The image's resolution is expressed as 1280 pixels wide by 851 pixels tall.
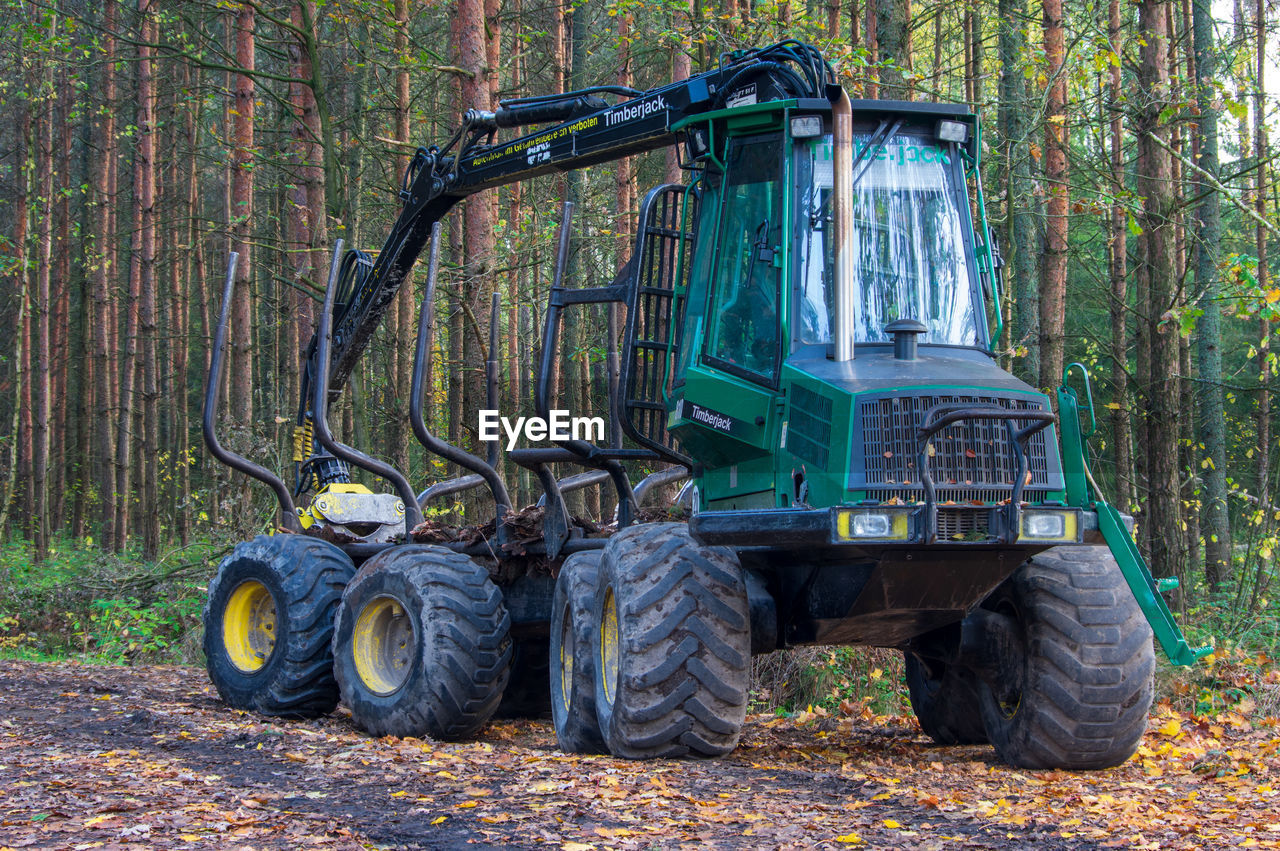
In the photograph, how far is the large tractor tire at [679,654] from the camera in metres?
6.56

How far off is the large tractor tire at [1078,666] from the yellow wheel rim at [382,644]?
160 inches

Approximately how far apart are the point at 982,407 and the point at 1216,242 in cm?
1542

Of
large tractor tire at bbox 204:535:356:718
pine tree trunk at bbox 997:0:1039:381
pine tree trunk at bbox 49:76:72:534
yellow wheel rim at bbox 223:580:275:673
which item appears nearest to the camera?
large tractor tire at bbox 204:535:356:718

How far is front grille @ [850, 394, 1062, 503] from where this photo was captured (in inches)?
233

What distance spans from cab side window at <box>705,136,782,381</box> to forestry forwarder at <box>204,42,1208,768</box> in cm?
2

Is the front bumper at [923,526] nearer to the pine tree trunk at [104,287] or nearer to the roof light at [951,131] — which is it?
the roof light at [951,131]

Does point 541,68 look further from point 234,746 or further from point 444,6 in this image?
point 234,746

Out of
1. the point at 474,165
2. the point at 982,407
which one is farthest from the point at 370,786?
the point at 474,165

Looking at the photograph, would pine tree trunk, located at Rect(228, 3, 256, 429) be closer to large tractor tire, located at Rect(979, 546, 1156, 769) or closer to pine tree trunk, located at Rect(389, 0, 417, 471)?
pine tree trunk, located at Rect(389, 0, 417, 471)

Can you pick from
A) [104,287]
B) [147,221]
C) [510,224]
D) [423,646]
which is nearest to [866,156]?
[423,646]

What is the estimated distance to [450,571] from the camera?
852 cm

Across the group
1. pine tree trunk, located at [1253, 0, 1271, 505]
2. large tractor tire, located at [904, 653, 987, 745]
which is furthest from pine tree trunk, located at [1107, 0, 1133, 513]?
large tractor tire, located at [904, 653, 987, 745]

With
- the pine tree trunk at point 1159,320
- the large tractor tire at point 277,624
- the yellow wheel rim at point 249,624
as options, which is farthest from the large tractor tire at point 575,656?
the pine tree trunk at point 1159,320

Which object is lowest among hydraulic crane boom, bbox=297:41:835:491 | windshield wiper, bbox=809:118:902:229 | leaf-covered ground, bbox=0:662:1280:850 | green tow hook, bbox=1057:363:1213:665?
leaf-covered ground, bbox=0:662:1280:850
